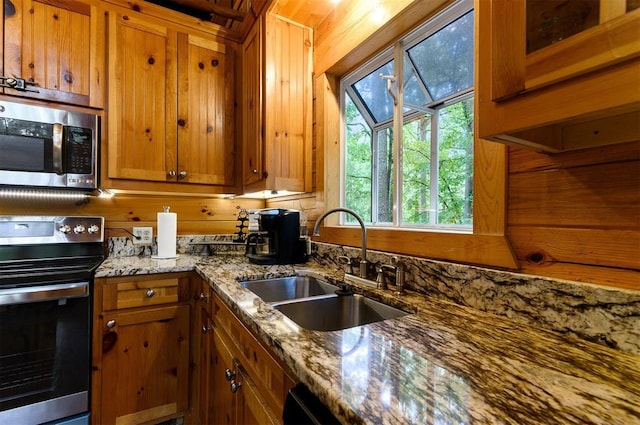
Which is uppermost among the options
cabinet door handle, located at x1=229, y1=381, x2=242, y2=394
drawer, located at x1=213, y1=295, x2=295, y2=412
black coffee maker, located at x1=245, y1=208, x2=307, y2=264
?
black coffee maker, located at x1=245, y1=208, x2=307, y2=264

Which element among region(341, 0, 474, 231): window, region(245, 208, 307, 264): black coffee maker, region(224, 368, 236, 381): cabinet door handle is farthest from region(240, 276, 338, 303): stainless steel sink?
region(341, 0, 474, 231): window

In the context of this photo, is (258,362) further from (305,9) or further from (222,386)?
(305,9)

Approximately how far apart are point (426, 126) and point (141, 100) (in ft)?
5.72

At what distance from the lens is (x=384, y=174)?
171cm

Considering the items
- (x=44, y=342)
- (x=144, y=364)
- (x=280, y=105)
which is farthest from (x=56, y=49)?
(x=144, y=364)

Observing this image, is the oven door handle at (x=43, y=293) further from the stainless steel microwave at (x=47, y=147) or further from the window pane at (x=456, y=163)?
the window pane at (x=456, y=163)

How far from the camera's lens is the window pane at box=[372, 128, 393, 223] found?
1.66 meters

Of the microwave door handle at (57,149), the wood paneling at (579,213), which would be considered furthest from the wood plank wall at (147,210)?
the wood paneling at (579,213)

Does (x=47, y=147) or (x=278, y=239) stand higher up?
(x=47, y=147)

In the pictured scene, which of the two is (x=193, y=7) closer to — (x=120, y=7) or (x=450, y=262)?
(x=120, y=7)

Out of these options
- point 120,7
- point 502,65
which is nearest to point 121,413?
point 502,65

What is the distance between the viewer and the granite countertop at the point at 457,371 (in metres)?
0.43

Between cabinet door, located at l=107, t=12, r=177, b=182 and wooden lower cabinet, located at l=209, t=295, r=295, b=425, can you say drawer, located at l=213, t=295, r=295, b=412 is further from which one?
cabinet door, located at l=107, t=12, r=177, b=182

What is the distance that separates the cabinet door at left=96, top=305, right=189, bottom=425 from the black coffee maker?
530mm
